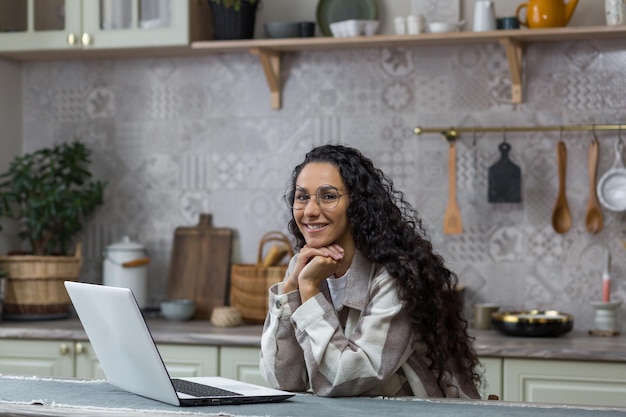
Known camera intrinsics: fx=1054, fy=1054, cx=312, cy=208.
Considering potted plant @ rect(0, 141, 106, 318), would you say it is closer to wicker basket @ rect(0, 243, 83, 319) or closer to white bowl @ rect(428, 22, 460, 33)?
wicker basket @ rect(0, 243, 83, 319)

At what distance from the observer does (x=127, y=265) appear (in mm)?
4227

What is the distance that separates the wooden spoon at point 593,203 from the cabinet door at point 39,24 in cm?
200

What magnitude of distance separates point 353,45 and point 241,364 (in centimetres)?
128

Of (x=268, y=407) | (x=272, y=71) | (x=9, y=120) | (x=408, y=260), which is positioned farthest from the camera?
(x=9, y=120)

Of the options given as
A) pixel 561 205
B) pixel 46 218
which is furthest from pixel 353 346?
pixel 46 218

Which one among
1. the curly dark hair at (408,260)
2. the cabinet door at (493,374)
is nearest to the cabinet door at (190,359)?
the cabinet door at (493,374)

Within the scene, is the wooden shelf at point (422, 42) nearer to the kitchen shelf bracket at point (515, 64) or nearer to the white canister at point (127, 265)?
the kitchen shelf bracket at point (515, 64)

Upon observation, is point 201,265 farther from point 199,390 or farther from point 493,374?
point 199,390

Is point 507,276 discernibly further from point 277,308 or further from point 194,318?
point 277,308

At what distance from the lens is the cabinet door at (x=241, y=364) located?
144 inches

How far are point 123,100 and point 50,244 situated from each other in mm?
679

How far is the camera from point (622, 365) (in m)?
3.37

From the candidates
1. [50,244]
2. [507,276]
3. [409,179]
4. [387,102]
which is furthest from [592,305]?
[50,244]

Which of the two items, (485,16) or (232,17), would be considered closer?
(485,16)
